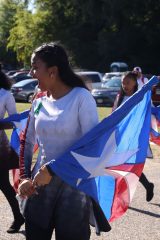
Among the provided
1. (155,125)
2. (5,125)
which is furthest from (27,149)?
(155,125)

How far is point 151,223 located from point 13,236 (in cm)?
153

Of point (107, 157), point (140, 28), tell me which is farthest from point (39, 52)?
point (140, 28)

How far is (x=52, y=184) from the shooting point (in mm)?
3395

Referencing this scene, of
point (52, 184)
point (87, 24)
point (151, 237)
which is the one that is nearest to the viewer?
point (52, 184)

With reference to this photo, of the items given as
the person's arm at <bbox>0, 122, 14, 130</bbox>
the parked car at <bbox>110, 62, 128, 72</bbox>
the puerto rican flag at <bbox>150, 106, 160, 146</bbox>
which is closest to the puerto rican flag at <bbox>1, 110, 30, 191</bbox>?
the person's arm at <bbox>0, 122, 14, 130</bbox>

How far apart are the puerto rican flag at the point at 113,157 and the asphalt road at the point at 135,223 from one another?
1736 millimetres

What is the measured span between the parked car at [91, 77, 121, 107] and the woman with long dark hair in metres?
22.5

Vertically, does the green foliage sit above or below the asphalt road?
below

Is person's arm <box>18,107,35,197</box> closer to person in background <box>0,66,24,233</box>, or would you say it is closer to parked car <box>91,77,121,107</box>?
person in background <box>0,66,24,233</box>

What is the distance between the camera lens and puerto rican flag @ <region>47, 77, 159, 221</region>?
11.0 ft

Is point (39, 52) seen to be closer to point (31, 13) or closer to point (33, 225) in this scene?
point (33, 225)

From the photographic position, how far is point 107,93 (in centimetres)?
2622

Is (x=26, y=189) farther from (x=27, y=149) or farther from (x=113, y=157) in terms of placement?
(x=113, y=157)

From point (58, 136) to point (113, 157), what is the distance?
17.6 inches
